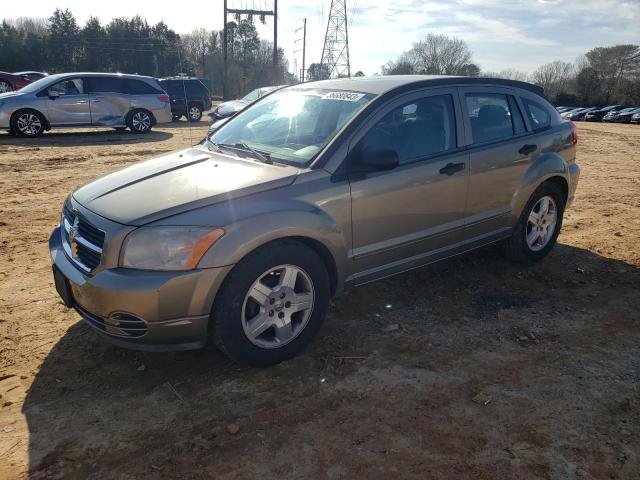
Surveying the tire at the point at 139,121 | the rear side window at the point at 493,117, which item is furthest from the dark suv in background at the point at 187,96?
the rear side window at the point at 493,117

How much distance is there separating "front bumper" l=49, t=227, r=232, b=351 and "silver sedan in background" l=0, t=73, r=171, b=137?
39.9 feet

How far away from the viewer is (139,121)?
15.1 meters

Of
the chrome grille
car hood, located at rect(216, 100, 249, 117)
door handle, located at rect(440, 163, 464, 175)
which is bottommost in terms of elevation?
the chrome grille

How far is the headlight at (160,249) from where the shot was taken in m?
2.83

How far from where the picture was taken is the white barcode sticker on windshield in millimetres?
3845

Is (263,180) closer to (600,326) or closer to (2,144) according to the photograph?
(600,326)

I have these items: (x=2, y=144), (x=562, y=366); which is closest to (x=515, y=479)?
(x=562, y=366)

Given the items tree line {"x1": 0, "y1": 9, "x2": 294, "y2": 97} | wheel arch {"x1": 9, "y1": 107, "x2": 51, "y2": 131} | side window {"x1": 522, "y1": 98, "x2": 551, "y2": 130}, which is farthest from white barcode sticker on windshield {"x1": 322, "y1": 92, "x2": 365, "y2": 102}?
tree line {"x1": 0, "y1": 9, "x2": 294, "y2": 97}

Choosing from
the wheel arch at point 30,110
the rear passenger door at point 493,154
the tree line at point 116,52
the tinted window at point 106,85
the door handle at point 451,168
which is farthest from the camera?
the tree line at point 116,52

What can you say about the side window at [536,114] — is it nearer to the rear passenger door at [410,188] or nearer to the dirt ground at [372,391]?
the rear passenger door at [410,188]

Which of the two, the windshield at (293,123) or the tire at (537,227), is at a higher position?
the windshield at (293,123)

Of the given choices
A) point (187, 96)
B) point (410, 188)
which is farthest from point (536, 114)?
point (187, 96)

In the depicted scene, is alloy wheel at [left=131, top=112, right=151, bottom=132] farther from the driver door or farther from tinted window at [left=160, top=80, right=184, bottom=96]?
tinted window at [left=160, top=80, right=184, bottom=96]

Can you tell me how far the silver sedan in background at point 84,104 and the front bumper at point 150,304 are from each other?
12154mm
